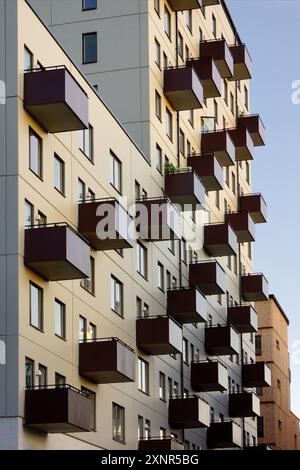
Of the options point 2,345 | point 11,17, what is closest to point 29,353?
point 2,345

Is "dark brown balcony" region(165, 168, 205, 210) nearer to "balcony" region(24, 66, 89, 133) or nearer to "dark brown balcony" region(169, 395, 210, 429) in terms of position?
"dark brown balcony" region(169, 395, 210, 429)

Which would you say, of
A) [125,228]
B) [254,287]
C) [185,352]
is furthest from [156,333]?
[254,287]

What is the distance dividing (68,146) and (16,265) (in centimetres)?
748

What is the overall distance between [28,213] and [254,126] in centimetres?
4056

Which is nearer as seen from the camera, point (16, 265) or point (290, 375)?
point (16, 265)

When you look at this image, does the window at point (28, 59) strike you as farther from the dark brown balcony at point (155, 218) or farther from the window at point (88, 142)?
the dark brown balcony at point (155, 218)

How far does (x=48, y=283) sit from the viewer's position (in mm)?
45438

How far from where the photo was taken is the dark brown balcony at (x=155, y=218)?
185 feet

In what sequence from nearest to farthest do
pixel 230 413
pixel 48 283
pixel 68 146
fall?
1. pixel 48 283
2. pixel 68 146
3. pixel 230 413

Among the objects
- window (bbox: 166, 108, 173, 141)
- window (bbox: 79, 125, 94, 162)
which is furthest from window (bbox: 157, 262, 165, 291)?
window (bbox: 79, 125, 94, 162)

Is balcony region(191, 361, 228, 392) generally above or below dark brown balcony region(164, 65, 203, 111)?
below

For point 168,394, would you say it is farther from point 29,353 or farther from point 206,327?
point 29,353

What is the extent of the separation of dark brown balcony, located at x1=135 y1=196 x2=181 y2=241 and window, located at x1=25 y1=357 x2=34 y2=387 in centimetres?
1443

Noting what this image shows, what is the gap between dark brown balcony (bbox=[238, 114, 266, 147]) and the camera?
82.2 meters
